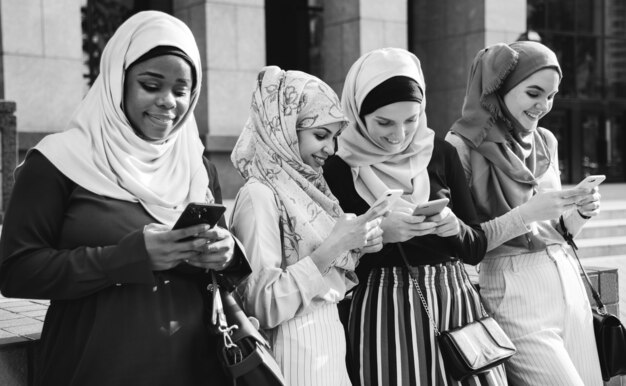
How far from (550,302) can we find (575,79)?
17392 mm

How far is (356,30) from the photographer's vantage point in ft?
43.3

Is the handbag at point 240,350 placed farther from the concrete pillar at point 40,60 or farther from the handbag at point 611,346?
the concrete pillar at point 40,60

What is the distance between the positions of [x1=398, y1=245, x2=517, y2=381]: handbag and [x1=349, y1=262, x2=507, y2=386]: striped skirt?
0.03 meters

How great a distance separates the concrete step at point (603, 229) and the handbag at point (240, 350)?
335 inches

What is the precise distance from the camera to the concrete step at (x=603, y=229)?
10.4 metres

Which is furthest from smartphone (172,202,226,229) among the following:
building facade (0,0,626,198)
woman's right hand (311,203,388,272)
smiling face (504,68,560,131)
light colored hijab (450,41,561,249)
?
building facade (0,0,626,198)

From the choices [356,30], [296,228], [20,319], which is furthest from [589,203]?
[356,30]

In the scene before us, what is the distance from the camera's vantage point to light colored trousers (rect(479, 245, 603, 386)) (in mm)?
3596

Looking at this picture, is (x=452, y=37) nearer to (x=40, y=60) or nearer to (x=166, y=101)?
(x=40, y=60)

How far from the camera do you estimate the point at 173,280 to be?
97.9 inches

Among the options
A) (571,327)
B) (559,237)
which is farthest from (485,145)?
(571,327)

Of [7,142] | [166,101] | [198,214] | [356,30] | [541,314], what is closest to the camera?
[198,214]

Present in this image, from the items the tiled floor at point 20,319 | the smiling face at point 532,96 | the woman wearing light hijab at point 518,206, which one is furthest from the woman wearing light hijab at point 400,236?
the tiled floor at point 20,319

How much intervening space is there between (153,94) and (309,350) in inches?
43.9
